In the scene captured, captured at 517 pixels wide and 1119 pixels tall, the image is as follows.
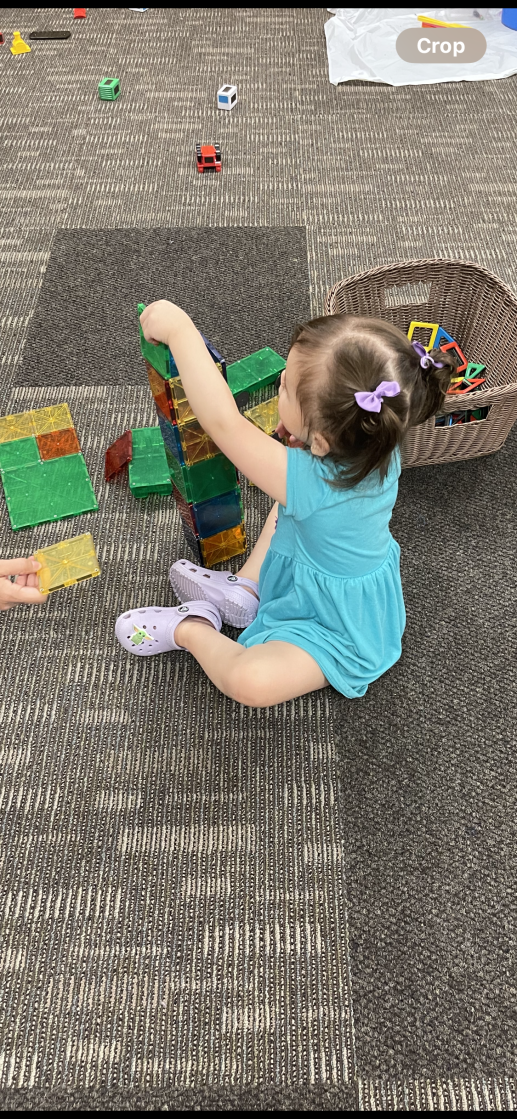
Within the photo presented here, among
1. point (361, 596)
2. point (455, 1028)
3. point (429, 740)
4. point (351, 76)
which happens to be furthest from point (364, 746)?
point (351, 76)

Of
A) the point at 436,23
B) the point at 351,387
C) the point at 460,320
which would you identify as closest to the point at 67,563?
the point at 351,387

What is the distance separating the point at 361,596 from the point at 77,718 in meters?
0.40

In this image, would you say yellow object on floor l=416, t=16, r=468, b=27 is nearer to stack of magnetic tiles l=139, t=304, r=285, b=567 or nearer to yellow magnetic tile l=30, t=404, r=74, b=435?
stack of magnetic tiles l=139, t=304, r=285, b=567

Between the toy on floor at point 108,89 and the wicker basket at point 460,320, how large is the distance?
1.02m

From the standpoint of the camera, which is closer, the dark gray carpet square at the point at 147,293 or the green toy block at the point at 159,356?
the green toy block at the point at 159,356

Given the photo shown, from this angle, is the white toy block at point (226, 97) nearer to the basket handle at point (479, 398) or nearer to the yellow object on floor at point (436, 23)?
the yellow object on floor at point (436, 23)

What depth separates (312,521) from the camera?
84 cm

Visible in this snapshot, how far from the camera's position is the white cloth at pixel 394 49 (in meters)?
2.00

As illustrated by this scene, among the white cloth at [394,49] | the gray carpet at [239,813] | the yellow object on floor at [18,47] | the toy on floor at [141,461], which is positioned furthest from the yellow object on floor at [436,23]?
the toy on floor at [141,461]

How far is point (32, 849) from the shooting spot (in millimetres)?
907

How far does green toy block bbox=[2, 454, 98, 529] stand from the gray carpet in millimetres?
26

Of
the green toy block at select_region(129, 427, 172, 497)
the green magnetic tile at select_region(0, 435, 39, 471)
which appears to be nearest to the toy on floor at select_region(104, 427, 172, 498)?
the green toy block at select_region(129, 427, 172, 497)

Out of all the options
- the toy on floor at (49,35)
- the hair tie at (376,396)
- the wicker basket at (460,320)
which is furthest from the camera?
the toy on floor at (49,35)

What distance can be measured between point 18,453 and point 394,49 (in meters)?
1.58
